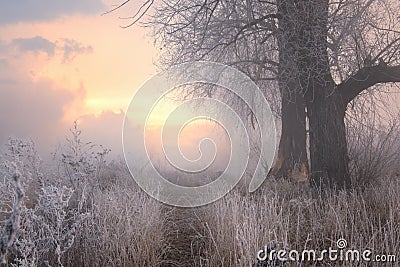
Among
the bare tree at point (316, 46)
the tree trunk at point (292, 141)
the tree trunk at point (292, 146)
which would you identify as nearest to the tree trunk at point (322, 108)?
the bare tree at point (316, 46)

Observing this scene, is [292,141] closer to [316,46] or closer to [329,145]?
[329,145]

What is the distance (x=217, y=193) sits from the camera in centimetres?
767

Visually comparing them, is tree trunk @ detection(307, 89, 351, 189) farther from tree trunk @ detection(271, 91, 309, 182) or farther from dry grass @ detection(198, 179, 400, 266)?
tree trunk @ detection(271, 91, 309, 182)

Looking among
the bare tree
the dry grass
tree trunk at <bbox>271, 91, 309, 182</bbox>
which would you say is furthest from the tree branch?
the dry grass

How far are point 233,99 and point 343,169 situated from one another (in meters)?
3.96

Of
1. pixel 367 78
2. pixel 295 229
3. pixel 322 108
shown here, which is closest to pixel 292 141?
pixel 322 108

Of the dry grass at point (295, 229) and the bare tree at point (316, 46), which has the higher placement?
the bare tree at point (316, 46)

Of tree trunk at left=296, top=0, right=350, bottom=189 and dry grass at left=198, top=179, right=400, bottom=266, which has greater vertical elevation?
tree trunk at left=296, top=0, right=350, bottom=189

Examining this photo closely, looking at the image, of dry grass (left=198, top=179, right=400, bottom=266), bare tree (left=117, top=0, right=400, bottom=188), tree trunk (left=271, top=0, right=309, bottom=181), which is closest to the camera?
dry grass (left=198, top=179, right=400, bottom=266)

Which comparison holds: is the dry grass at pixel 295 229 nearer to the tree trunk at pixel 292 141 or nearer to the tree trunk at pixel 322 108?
the tree trunk at pixel 322 108

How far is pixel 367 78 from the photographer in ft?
29.1

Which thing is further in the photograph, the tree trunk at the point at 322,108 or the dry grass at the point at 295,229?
the tree trunk at the point at 322,108

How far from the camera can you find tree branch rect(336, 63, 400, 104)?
883cm

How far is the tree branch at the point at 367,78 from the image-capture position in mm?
8828
